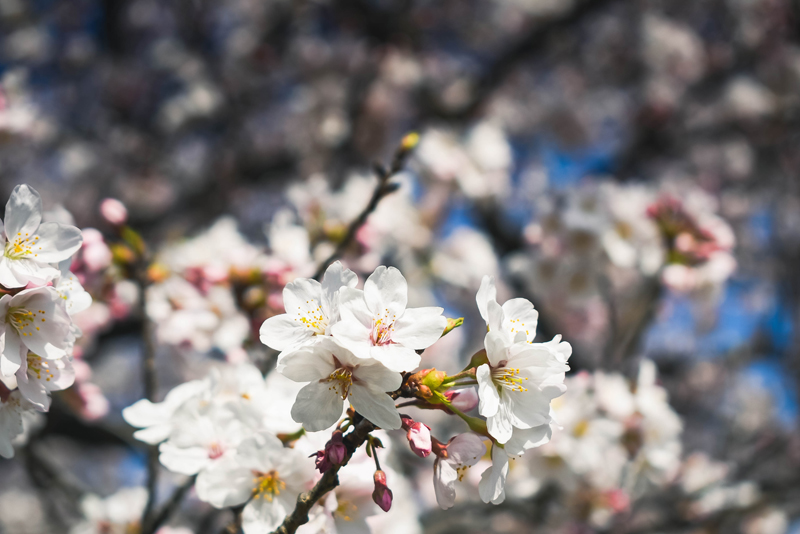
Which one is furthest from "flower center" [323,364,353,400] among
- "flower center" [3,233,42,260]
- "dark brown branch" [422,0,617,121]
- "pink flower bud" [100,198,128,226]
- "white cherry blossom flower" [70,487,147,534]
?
"dark brown branch" [422,0,617,121]

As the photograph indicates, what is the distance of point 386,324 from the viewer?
3.76 feet

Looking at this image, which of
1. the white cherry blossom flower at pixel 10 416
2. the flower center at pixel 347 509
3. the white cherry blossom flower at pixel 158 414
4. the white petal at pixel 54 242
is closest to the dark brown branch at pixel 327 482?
the flower center at pixel 347 509

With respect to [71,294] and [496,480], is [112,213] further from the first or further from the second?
[496,480]

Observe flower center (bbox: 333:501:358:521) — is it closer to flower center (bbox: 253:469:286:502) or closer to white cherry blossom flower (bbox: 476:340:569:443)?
flower center (bbox: 253:469:286:502)

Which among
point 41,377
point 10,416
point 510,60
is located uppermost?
point 510,60

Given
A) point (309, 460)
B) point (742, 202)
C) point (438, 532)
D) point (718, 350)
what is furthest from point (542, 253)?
point (742, 202)

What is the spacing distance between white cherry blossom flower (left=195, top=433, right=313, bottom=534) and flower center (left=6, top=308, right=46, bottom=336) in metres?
0.53

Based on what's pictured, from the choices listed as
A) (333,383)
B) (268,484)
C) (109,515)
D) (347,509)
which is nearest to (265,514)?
(268,484)

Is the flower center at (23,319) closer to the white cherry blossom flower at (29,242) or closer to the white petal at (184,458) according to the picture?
the white cherry blossom flower at (29,242)

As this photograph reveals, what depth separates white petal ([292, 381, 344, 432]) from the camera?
1.08 metres

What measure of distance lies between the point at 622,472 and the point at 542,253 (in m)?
1.48

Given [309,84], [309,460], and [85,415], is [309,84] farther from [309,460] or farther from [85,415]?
[309,460]

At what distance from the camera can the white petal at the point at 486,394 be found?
1.09 meters

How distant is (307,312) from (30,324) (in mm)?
612
